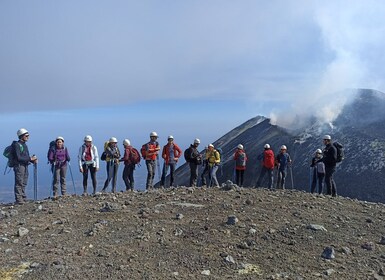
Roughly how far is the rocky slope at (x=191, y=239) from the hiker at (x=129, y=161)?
3776 millimetres

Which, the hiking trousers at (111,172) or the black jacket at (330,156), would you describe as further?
the hiking trousers at (111,172)

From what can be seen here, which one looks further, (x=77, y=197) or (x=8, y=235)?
(x=77, y=197)

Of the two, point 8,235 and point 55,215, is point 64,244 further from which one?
point 55,215

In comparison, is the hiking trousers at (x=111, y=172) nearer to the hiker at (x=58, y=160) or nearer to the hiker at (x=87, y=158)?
the hiker at (x=87, y=158)

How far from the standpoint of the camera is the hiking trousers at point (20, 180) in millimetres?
14961

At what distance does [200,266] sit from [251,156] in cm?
4543

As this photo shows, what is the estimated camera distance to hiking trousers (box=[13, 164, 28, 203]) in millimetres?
14961

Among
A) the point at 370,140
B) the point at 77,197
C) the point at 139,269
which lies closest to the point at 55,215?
the point at 77,197

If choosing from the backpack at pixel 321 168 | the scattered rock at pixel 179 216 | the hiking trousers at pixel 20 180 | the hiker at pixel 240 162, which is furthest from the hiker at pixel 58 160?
the backpack at pixel 321 168

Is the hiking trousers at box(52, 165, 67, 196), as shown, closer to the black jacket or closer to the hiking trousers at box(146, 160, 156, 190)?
the hiking trousers at box(146, 160, 156, 190)

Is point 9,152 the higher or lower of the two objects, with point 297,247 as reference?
higher

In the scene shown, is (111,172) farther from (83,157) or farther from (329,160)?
(329,160)

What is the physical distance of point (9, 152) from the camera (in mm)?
14852

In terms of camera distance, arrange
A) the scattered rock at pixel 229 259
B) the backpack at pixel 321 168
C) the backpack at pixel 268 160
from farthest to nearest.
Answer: the backpack at pixel 268 160
the backpack at pixel 321 168
the scattered rock at pixel 229 259
